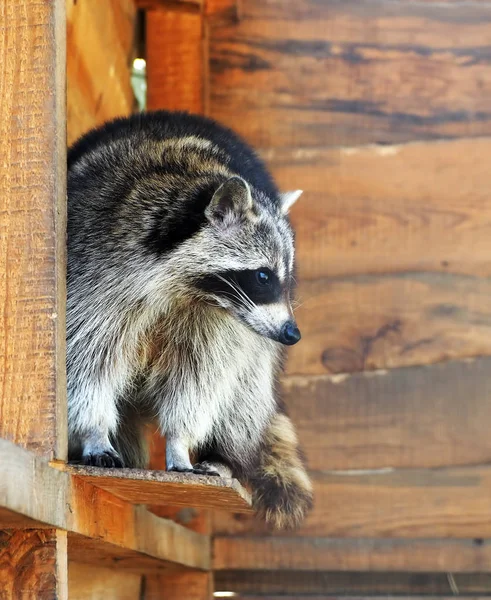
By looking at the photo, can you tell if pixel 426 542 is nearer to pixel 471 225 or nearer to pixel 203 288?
pixel 471 225

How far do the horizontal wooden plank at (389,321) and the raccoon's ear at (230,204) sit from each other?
73 cm

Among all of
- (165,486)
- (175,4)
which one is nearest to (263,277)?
(165,486)

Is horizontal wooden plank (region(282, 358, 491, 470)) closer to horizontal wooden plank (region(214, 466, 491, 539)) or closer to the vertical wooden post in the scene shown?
horizontal wooden plank (region(214, 466, 491, 539))

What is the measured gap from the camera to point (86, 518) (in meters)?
1.71

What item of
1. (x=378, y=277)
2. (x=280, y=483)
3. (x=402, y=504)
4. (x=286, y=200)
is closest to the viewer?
(x=280, y=483)

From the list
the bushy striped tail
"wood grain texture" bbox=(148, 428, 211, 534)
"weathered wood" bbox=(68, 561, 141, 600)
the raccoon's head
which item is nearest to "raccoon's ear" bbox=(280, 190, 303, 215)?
the raccoon's head

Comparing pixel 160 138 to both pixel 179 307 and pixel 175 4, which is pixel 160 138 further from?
pixel 175 4

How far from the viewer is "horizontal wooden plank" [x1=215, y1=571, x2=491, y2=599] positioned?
107 inches

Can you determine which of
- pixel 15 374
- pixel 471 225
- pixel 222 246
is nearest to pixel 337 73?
pixel 471 225

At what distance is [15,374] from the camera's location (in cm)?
160

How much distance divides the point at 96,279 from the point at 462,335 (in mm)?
1160

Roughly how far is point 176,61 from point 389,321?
95 cm

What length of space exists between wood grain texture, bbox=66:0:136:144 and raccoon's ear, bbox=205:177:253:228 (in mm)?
605

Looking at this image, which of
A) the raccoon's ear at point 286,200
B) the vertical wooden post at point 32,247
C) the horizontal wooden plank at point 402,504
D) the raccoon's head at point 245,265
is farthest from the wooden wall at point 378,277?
the vertical wooden post at point 32,247
